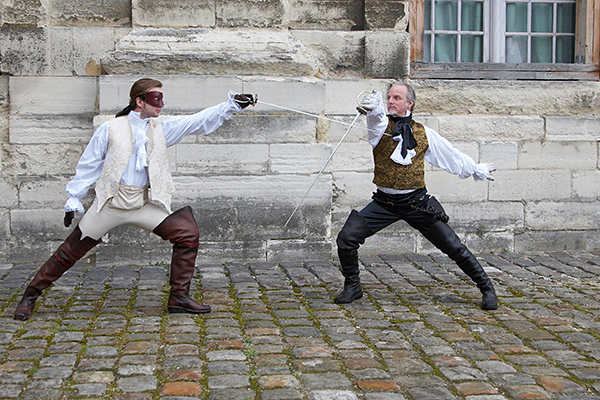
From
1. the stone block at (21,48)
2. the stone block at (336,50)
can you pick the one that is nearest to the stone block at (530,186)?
the stone block at (336,50)

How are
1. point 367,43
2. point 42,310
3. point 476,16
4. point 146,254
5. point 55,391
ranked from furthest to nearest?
1. point 476,16
2. point 367,43
3. point 146,254
4. point 42,310
5. point 55,391

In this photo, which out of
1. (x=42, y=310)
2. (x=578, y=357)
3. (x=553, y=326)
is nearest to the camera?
(x=578, y=357)

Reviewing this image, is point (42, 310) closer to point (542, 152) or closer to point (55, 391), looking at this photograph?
point (55, 391)

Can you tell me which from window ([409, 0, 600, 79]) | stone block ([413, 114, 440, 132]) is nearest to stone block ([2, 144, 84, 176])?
stone block ([413, 114, 440, 132])

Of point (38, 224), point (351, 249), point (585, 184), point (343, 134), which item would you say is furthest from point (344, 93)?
point (38, 224)

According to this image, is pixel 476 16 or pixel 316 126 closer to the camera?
pixel 316 126

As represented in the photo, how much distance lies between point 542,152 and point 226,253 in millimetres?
3094

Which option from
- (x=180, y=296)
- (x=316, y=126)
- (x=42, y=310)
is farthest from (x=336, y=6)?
(x=42, y=310)

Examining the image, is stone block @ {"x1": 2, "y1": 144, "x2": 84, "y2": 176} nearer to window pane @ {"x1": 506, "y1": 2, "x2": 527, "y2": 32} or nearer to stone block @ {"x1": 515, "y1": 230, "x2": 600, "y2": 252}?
stone block @ {"x1": 515, "y1": 230, "x2": 600, "y2": 252}

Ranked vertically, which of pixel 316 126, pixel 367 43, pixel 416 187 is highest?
pixel 367 43

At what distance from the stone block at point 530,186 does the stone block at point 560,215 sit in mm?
75

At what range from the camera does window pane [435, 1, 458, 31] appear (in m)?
6.96

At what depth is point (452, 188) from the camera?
667 cm

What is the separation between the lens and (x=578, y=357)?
12.1 ft
